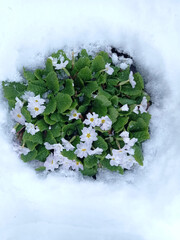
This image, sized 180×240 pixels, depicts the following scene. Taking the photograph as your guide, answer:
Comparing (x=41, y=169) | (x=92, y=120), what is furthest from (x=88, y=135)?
(x=41, y=169)

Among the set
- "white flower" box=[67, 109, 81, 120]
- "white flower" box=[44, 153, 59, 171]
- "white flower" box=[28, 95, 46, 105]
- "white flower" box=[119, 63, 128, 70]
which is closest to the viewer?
"white flower" box=[28, 95, 46, 105]

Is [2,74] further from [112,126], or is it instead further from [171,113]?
[171,113]

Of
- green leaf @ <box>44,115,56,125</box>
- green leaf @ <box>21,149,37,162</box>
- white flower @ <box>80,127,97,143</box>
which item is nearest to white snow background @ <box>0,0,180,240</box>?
green leaf @ <box>21,149,37,162</box>

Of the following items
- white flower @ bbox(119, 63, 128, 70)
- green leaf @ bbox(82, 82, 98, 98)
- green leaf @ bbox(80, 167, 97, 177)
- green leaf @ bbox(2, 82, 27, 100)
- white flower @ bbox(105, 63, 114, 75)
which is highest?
white flower @ bbox(119, 63, 128, 70)

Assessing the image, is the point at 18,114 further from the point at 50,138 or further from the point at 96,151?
the point at 96,151

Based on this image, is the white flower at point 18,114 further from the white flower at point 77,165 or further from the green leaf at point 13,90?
the white flower at point 77,165

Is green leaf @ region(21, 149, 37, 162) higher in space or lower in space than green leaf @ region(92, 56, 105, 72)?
lower

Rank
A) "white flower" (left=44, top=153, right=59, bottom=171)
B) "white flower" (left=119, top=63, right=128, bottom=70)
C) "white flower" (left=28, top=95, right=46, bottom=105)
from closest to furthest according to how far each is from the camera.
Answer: "white flower" (left=28, top=95, right=46, bottom=105)
"white flower" (left=44, top=153, right=59, bottom=171)
"white flower" (left=119, top=63, right=128, bottom=70)

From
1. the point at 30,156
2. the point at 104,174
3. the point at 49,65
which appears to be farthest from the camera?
the point at 104,174

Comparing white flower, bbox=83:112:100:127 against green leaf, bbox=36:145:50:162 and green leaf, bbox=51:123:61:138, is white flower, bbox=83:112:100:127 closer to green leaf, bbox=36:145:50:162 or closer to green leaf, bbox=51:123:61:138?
green leaf, bbox=51:123:61:138
